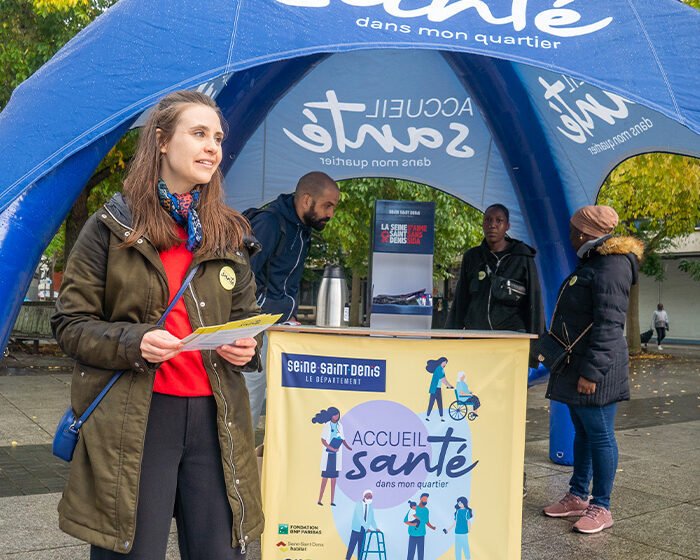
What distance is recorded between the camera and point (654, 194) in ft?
45.1

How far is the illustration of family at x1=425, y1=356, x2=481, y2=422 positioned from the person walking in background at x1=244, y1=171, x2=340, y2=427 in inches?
53.8

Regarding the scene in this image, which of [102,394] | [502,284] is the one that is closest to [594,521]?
[502,284]

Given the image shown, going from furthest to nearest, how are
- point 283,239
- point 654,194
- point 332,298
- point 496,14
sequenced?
point 654,194, point 283,239, point 332,298, point 496,14

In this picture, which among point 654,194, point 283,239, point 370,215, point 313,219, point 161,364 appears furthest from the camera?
point 654,194

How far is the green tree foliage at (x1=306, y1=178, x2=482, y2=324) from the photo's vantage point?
13.3 meters

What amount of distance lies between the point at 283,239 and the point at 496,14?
1.92 m

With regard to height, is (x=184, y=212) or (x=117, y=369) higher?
(x=184, y=212)

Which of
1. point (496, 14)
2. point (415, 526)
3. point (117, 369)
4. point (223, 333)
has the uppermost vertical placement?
point (496, 14)

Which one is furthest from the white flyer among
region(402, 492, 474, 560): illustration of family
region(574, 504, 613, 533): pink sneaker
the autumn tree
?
the autumn tree

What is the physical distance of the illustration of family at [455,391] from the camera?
3518mm

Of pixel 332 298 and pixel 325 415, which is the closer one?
pixel 325 415

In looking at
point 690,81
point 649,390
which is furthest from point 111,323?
point 649,390

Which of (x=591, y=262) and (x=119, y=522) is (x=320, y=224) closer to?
(x=591, y=262)

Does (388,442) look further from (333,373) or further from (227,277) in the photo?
(227,277)
